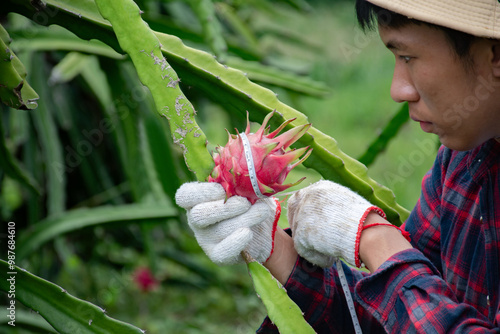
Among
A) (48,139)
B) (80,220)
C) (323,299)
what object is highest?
(323,299)

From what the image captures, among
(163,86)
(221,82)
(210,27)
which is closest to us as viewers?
(163,86)

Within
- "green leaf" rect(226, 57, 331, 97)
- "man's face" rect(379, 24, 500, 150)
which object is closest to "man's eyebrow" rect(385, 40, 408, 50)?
"man's face" rect(379, 24, 500, 150)

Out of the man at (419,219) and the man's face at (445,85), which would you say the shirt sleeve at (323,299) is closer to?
the man at (419,219)

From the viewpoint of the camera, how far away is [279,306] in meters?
0.92

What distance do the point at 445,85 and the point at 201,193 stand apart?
0.40m

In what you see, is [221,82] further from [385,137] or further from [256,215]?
[385,137]

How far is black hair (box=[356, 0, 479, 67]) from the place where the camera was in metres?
0.87

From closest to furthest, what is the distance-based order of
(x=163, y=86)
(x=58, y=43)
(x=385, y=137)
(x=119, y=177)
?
(x=163, y=86), (x=385, y=137), (x=58, y=43), (x=119, y=177)

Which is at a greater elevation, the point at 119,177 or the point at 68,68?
the point at 68,68

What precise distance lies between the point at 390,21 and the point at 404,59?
0.20ft

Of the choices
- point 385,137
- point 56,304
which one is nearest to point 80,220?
A: point 56,304

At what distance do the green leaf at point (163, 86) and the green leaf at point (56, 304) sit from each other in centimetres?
33

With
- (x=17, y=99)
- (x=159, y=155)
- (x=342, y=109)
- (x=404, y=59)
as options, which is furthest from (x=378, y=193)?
(x=342, y=109)

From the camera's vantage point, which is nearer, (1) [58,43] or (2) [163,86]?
(2) [163,86]
